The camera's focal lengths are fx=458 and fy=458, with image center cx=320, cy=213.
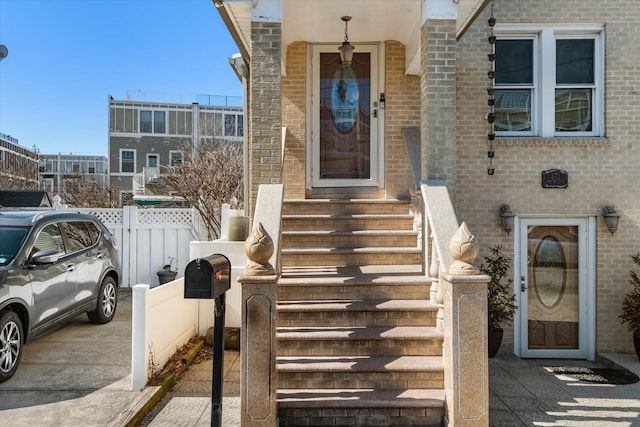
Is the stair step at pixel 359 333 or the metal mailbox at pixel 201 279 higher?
the metal mailbox at pixel 201 279

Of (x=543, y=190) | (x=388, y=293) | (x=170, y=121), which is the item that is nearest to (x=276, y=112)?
(x=388, y=293)

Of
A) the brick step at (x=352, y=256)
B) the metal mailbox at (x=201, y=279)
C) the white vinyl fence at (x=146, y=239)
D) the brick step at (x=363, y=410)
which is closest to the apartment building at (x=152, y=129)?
the white vinyl fence at (x=146, y=239)

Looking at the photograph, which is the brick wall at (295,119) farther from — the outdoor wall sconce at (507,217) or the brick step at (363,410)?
the brick step at (363,410)

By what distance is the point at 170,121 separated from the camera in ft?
107

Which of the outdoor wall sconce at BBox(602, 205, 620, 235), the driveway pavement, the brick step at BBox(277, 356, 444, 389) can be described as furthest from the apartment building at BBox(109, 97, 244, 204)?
the brick step at BBox(277, 356, 444, 389)

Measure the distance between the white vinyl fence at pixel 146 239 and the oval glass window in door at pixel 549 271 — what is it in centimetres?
635

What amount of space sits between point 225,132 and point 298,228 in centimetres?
2529

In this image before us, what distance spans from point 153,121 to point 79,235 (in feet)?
92.9

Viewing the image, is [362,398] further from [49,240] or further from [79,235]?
[79,235]

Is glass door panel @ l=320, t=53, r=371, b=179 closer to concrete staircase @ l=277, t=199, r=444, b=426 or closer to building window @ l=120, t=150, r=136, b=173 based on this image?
concrete staircase @ l=277, t=199, r=444, b=426

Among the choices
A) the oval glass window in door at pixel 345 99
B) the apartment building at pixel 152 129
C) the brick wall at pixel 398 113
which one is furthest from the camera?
the apartment building at pixel 152 129

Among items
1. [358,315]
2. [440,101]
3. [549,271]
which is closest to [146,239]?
[358,315]

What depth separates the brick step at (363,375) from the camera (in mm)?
3859

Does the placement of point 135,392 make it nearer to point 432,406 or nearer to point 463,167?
point 432,406
